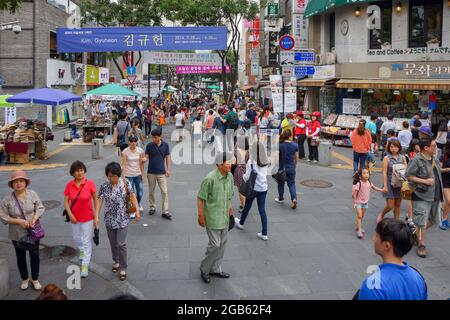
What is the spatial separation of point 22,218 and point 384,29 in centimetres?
1966

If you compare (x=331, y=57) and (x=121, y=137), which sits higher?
(x=331, y=57)

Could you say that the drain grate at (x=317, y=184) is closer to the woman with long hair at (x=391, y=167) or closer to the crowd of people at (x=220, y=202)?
the crowd of people at (x=220, y=202)

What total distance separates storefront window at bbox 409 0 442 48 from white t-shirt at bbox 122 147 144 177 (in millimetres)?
16143

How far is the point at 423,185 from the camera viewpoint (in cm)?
695

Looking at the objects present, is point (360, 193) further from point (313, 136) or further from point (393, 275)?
point (313, 136)

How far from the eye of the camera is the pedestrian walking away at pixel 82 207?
6059 mm

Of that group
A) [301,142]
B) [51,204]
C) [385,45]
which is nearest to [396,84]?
[385,45]

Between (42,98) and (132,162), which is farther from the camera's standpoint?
(42,98)

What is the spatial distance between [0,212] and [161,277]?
2.17m

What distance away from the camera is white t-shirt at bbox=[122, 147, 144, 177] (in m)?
8.68

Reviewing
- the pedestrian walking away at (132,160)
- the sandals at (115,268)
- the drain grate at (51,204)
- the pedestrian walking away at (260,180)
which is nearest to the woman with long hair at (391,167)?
the pedestrian walking away at (260,180)

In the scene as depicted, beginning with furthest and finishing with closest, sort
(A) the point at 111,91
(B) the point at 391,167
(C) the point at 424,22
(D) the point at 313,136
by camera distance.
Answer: (A) the point at 111,91 → (C) the point at 424,22 → (D) the point at 313,136 → (B) the point at 391,167
